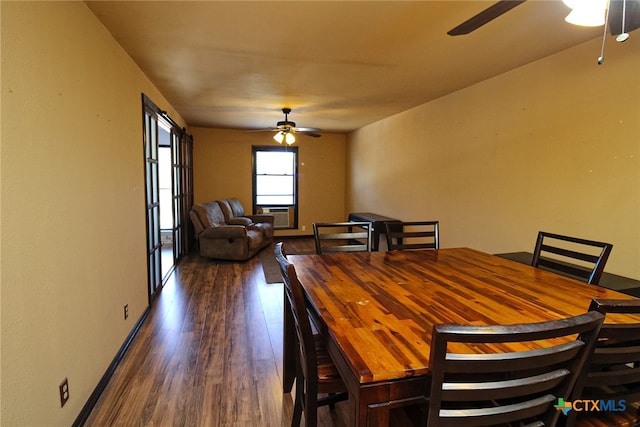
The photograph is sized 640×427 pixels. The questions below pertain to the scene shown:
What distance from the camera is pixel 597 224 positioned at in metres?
2.52

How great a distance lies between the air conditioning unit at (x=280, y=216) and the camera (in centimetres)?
766

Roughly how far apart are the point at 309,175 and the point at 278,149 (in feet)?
2.99

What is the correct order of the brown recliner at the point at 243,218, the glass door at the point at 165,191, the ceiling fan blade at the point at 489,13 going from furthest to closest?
1. the brown recliner at the point at 243,218
2. the glass door at the point at 165,191
3. the ceiling fan blade at the point at 489,13

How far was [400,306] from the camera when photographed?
1.41 metres

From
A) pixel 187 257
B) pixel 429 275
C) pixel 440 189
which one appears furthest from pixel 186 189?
pixel 429 275

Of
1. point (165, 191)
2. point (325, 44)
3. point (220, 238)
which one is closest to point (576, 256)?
point (325, 44)

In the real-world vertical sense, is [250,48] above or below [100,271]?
above

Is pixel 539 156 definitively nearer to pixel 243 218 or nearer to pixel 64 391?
pixel 64 391

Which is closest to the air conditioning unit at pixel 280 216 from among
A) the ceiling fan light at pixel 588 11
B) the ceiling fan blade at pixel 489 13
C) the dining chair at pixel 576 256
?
the dining chair at pixel 576 256

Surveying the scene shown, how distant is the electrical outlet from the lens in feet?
5.39

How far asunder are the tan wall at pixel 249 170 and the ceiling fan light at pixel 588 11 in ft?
20.8

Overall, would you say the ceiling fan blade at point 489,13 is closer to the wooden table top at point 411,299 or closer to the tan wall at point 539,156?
the wooden table top at point 411,299

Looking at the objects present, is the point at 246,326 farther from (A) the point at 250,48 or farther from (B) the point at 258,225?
(B) the point at 258,225

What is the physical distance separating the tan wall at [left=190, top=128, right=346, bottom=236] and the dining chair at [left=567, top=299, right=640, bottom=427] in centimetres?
674
